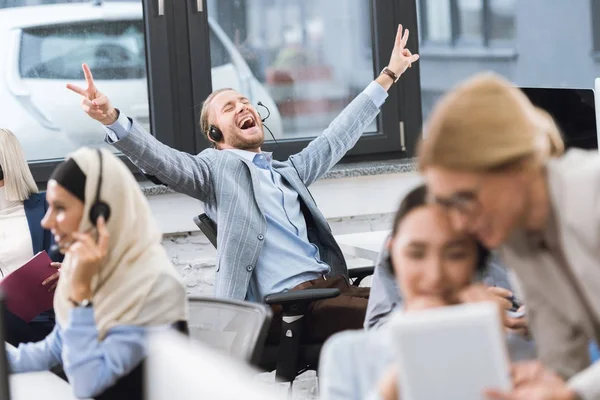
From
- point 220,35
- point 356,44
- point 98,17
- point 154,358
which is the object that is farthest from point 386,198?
point 154,358

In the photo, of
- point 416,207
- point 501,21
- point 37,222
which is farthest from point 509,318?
point 501,21

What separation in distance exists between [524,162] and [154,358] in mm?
482

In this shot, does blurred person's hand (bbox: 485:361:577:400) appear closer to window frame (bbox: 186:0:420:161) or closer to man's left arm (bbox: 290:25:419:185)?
man's left arm (bbox: 290:25:419:185)

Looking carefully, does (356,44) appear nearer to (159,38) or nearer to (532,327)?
(159,38)

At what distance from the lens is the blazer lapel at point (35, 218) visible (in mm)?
3244

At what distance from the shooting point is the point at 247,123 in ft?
11.3

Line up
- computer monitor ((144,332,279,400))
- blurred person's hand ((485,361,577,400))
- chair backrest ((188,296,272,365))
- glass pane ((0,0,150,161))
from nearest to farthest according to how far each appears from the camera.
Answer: computer monitor ((144,332,279,400))
blurred person's hand ((485,361,577,400))
chair backrest ((188,296,272,365))
glass pane ((0,0,150,161))

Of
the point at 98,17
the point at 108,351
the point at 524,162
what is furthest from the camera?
the point at 98,17

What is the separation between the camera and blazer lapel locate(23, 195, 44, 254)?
3.24 meters

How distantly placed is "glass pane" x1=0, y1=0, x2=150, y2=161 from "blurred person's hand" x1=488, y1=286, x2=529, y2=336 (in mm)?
2560

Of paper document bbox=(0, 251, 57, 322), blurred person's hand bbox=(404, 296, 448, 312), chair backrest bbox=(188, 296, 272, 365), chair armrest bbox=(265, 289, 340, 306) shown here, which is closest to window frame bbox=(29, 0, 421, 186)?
paper document bbox=(0, 251, 57, 322)

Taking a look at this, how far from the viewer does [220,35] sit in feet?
14.1

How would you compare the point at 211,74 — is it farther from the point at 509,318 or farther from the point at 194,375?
the point at 194,375

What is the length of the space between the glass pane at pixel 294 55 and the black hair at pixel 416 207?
2.89 metres
